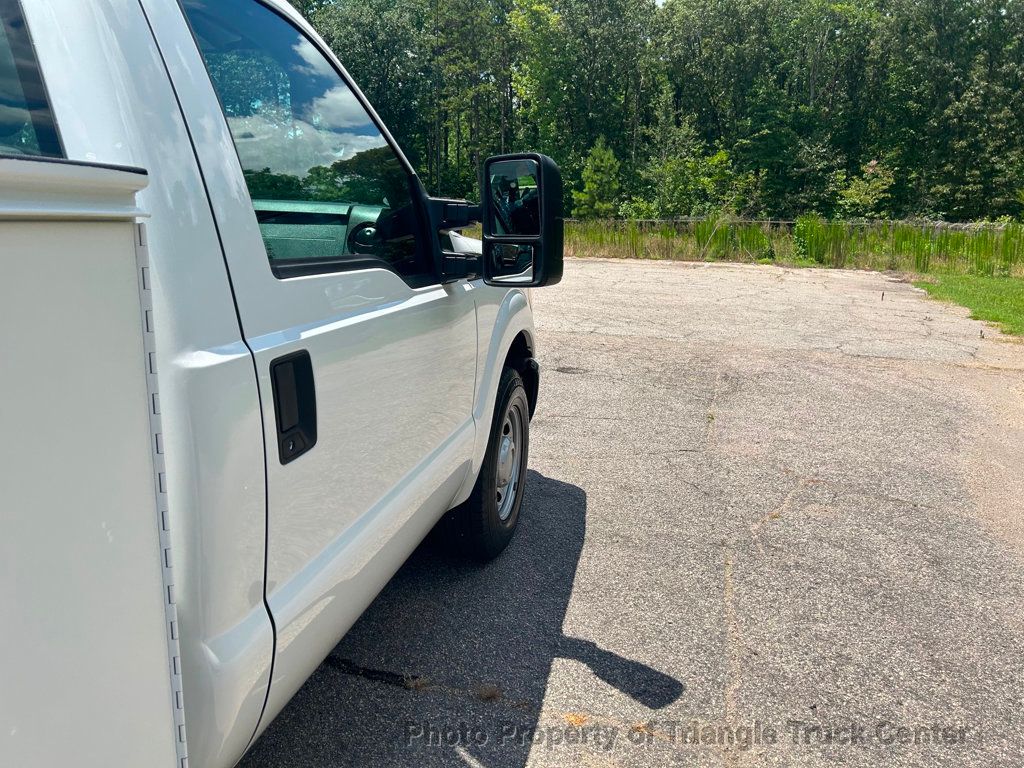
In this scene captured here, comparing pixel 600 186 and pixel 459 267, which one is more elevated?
pixel 600 186

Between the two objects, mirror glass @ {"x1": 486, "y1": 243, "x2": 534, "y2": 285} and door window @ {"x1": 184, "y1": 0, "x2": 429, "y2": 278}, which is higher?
door window @ {"x1": 184, "y1": 0, "x2": 429, "y2": 278}

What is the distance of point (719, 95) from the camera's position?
169 ft

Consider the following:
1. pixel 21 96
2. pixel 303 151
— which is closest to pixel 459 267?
pixel 303 151

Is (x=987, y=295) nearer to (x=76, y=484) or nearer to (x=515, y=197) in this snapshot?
(x=515, y=197)

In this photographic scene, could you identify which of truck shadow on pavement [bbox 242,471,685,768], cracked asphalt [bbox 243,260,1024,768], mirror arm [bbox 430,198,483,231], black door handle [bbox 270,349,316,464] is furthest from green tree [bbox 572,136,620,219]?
black door handle [bbox 270,349,316,464]

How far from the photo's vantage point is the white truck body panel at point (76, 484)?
0.95 meters

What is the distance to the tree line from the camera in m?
43.8

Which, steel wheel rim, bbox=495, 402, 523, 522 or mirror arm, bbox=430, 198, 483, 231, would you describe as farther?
steel wheel rim, bbox=495, 402, 523, 522

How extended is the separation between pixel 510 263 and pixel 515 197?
0.29 m

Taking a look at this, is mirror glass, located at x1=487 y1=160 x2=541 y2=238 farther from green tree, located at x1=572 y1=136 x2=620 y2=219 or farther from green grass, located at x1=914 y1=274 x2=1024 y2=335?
green tree, located at x1=572 y1=136 x2=620 y2=219

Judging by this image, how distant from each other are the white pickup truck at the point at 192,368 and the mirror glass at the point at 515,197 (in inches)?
0.6

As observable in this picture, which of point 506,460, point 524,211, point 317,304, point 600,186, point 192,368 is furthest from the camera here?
point 600,186

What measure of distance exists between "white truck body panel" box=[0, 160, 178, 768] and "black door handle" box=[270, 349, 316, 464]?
15.9 inches

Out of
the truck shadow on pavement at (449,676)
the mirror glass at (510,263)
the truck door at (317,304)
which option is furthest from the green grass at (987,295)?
the truck door at (317,304)
